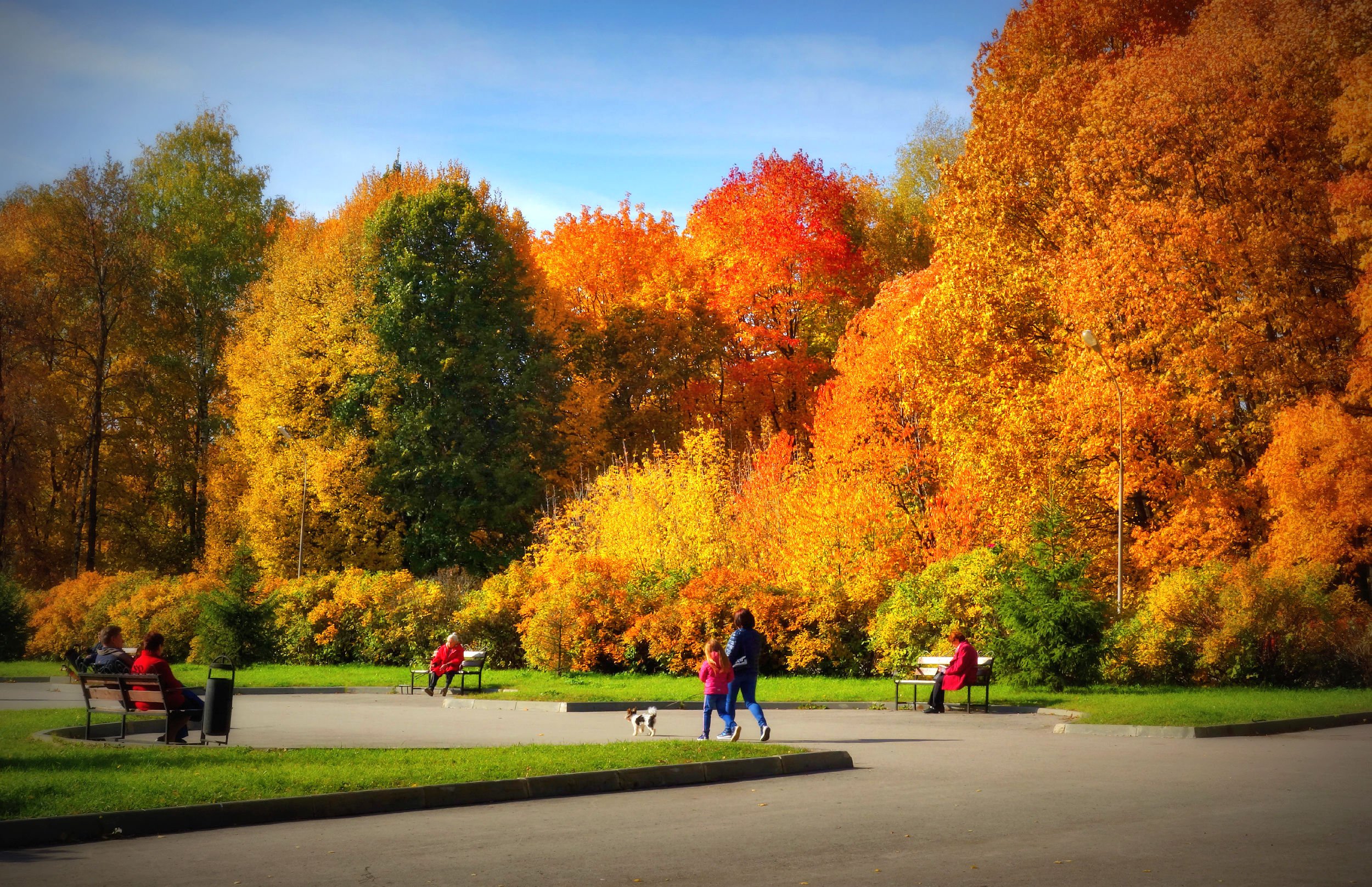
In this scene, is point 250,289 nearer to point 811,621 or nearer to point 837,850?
point 811,621

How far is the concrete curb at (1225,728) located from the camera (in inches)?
643

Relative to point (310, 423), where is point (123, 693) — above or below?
below

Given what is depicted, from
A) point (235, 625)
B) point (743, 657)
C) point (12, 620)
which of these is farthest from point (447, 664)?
point (12, 620)

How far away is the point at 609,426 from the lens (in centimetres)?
5334

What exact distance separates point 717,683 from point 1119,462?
17166 millimetres

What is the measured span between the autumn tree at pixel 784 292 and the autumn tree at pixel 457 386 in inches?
356

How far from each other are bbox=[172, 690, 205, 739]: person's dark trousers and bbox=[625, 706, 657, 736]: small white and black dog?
5.28 meters

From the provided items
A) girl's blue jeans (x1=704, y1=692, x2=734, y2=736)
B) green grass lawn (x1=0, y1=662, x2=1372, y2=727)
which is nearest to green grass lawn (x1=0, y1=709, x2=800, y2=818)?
girl's blue jeans (x1=704, y1=692, x2=734, y2=736)

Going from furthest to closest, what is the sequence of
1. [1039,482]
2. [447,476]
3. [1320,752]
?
1. [447,476]
2. [1039,482]
3. [1320,752]

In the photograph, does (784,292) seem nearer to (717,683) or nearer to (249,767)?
(717,683)

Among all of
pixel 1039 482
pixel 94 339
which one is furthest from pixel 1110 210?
pixel 94 339

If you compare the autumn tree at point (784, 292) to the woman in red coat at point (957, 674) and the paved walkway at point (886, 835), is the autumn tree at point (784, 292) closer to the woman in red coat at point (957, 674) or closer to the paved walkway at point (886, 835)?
the woman in red coat at point (957, 674)

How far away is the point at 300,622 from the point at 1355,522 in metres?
26.7

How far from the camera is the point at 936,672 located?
70.7 feet
